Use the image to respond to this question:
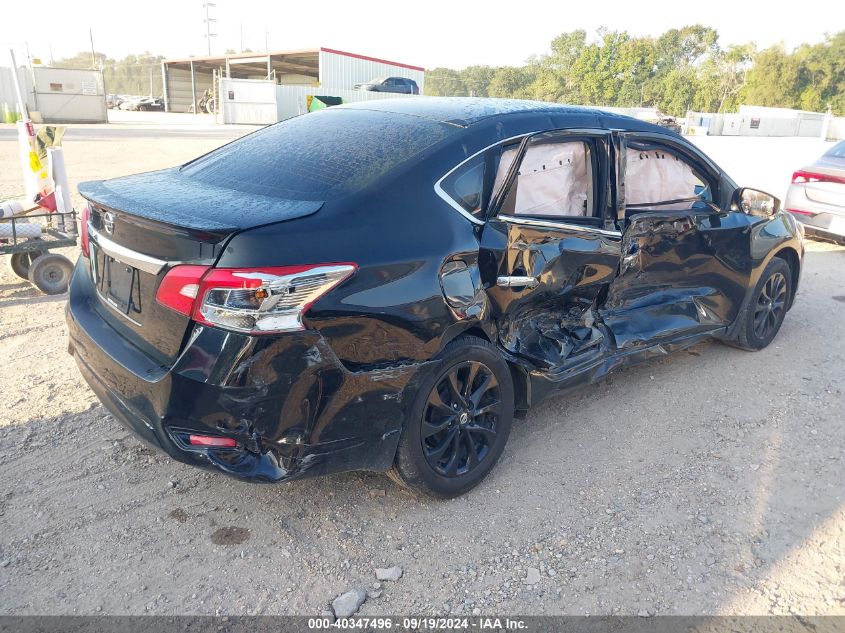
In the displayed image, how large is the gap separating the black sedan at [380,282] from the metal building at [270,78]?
3055cm

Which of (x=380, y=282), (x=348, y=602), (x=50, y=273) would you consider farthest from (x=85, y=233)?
(x=50, y=273)

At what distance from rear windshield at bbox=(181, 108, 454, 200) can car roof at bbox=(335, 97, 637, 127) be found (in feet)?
0.31

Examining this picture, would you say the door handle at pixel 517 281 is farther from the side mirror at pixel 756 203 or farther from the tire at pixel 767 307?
the tire at pixel 767 307

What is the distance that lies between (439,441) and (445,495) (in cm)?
26

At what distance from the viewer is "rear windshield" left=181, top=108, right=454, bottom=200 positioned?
291 cm

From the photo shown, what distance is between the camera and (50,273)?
228 inches

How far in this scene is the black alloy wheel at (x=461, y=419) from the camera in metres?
3.03

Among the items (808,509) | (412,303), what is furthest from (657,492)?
(412,303)

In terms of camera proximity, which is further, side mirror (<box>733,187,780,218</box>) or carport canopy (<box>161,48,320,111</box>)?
carport canopy (<box>161,48,320,111</box>)

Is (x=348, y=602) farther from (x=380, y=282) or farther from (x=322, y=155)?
(x=322, y=155)

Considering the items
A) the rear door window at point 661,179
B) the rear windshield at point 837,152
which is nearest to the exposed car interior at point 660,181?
the rear door window at point 661,179

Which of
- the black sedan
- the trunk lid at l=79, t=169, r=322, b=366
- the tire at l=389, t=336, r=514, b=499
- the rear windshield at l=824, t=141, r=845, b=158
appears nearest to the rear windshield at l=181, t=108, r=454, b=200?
the black sedan

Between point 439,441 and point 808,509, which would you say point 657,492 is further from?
point 439,441

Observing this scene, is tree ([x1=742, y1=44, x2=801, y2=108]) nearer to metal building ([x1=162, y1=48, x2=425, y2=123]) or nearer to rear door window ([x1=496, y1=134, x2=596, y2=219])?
metal building ([x1=162, y1=48, x2=425, y2=123])
